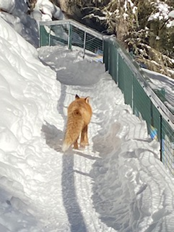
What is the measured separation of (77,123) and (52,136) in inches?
51.2

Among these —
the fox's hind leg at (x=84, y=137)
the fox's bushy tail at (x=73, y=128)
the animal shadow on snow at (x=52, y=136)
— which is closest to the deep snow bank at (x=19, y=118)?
the animal shadow on snow at (x=52, y=136)

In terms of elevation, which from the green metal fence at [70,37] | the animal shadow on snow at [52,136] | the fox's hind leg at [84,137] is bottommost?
the green metal fence at [70,37]

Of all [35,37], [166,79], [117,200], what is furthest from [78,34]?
[117,200]

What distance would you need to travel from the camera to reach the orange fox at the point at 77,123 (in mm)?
7398

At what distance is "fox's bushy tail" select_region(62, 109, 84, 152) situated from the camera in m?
7.39

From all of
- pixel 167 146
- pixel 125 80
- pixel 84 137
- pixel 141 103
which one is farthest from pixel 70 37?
pixel 167 146

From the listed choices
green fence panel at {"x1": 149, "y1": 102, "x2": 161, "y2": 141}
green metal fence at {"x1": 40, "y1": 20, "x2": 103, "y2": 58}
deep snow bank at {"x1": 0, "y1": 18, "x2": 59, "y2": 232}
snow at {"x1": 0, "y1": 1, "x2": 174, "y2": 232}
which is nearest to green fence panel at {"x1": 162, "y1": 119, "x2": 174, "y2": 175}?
snow at {"x1": 0, "y1": 1, "x2": 174, "y2": 232}

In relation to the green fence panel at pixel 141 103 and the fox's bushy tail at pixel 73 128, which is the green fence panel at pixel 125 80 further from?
the fox's bushy tail at pixel 73 128

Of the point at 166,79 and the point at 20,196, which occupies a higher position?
the point at 20,196

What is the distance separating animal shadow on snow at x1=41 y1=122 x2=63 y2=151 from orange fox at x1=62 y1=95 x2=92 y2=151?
0.40m

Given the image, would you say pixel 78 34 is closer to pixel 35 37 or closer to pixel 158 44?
pixel 158 44

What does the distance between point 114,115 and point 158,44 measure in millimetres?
14202

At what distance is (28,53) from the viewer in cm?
1305

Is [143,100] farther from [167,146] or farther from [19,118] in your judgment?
[19,118]
